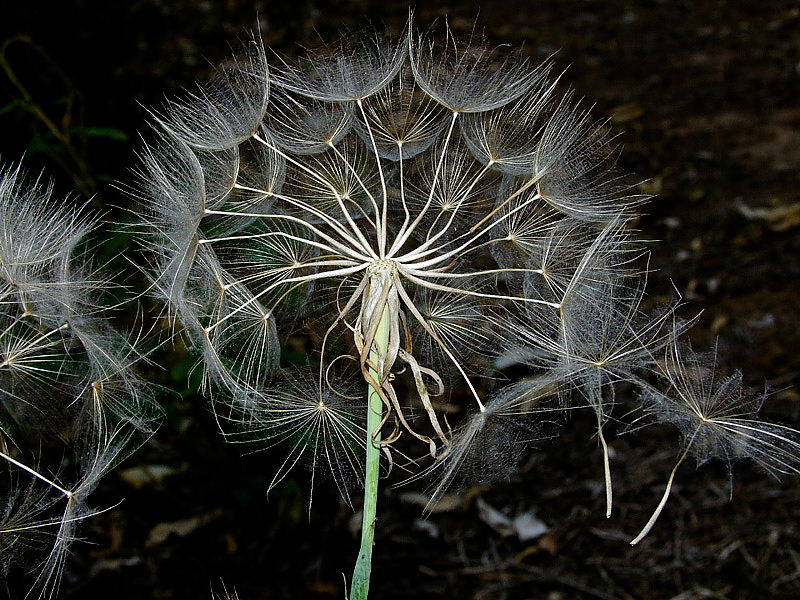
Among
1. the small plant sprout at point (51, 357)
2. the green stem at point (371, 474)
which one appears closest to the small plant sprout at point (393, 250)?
the green stem at point (371, 474)

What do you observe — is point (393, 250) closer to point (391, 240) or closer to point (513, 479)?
point (391, 240)

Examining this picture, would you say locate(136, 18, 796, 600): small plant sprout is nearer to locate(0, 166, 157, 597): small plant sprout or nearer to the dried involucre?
the dried involucre

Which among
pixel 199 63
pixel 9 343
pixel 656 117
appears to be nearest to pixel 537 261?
pixel 9 343

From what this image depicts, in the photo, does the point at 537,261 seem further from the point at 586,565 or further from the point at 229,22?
the point at 229,22

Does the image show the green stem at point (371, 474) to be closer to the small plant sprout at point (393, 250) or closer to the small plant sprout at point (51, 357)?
the small plant sprout at point (393, 250)

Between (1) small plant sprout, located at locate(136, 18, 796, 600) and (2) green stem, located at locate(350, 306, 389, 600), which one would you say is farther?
(1) small plant sprout, located at locate(136, 18, 796, 600)

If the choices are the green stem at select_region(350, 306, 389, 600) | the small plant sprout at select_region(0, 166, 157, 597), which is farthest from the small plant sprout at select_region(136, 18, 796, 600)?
the small plant sprout at select_region(0, 166, 157, 597)
